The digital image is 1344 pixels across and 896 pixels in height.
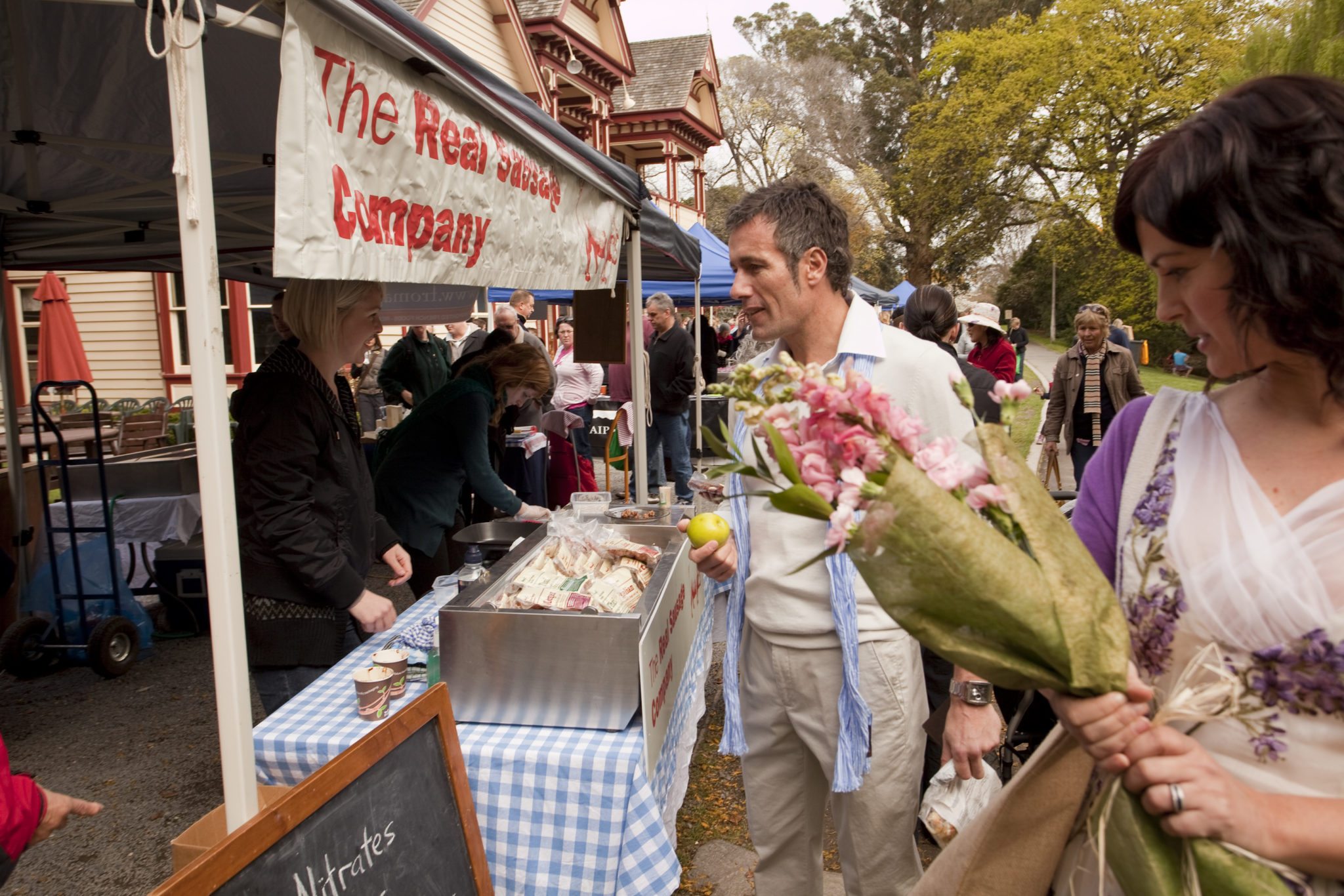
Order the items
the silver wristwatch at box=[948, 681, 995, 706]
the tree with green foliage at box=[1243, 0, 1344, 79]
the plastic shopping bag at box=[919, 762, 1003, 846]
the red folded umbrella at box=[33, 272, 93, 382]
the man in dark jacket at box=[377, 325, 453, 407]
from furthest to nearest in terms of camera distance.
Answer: the red folded umbrella at box=[33, 272, 93, 382] → the tree with green foliage at box=[1243, 0, 1344, 79] → the man in dark jacket at box=[377, 325, 453, 407] → the plastic shopping bag at box=[919, 762, 1003, 846] → the silver wristwatch at box=[948, 681, 995, 706]

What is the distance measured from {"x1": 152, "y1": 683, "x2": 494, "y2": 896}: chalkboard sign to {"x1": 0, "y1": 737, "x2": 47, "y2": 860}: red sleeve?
0.57 m

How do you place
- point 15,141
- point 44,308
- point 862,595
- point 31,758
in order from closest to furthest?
point 862,595 < point 15,141 < point 31,758 < point 44,308

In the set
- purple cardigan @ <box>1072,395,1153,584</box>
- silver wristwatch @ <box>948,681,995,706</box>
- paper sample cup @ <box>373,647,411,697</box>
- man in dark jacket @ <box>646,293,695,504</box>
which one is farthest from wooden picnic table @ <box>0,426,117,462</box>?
purple cardigan @ <box>1072,395,1153,584</box>

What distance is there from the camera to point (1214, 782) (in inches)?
37.0

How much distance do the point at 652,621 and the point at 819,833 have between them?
74cm

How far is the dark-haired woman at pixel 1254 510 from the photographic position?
93 cm

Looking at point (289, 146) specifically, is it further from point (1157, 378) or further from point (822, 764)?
point (1157, 378)

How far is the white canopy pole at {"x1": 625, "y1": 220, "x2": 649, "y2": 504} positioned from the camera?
189 inches

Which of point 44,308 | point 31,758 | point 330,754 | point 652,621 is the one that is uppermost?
point 44,308

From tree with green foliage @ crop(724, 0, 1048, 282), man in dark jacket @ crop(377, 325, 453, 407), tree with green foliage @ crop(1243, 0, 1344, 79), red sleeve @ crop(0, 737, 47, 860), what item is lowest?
red sleeve @ crop(0, 737, 47, 860)

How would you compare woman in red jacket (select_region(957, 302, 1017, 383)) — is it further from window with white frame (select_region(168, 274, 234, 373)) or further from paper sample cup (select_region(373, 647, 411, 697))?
window with white frame (select_region(168, 274, 234, 373))

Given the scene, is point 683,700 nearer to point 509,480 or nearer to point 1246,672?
point 1246,672

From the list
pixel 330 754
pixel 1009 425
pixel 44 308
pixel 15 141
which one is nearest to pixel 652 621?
pixel 330 754

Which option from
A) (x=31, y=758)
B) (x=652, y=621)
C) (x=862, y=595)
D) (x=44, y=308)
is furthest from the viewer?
(x=44, y=308)
